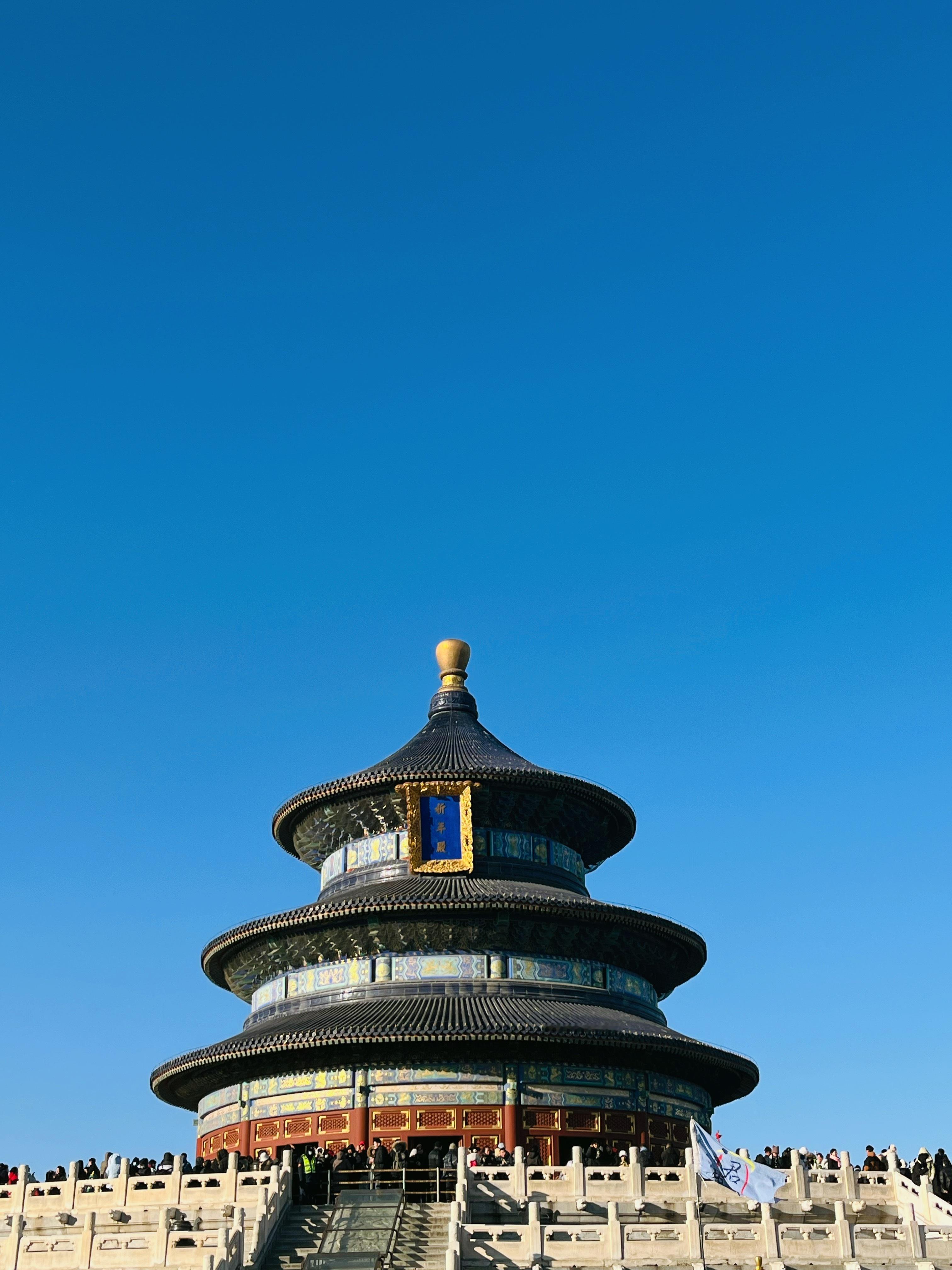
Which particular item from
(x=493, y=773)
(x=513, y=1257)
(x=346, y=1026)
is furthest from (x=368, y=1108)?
(x=513, y=1257)

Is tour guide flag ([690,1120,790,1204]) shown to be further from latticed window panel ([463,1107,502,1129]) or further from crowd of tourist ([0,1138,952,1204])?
latticed window panel ([463,1107,502,1129])

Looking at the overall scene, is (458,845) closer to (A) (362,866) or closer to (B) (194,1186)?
(A) (362,866)

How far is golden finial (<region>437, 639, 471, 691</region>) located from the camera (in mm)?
52906

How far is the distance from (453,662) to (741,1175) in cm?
2735

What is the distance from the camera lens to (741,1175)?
27906mm

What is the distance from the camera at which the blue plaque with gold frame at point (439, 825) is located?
43.8 metres

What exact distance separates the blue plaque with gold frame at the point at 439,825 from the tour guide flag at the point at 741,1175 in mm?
16059

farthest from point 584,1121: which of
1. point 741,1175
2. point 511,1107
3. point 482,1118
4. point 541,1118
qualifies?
point 741,1175

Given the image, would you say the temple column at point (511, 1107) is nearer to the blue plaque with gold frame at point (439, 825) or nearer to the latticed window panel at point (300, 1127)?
the latticed window panel at point (300, 1127)

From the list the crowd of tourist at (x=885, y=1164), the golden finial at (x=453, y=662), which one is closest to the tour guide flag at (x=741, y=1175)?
the crowd of tourist at (x=885, y=1164)

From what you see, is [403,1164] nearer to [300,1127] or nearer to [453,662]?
[300,1127]

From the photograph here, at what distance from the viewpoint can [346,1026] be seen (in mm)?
37625

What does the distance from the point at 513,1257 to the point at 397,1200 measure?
3222 mm

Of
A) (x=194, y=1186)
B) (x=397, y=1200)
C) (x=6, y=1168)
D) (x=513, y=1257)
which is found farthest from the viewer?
Answer: (x=6, y=1168)
